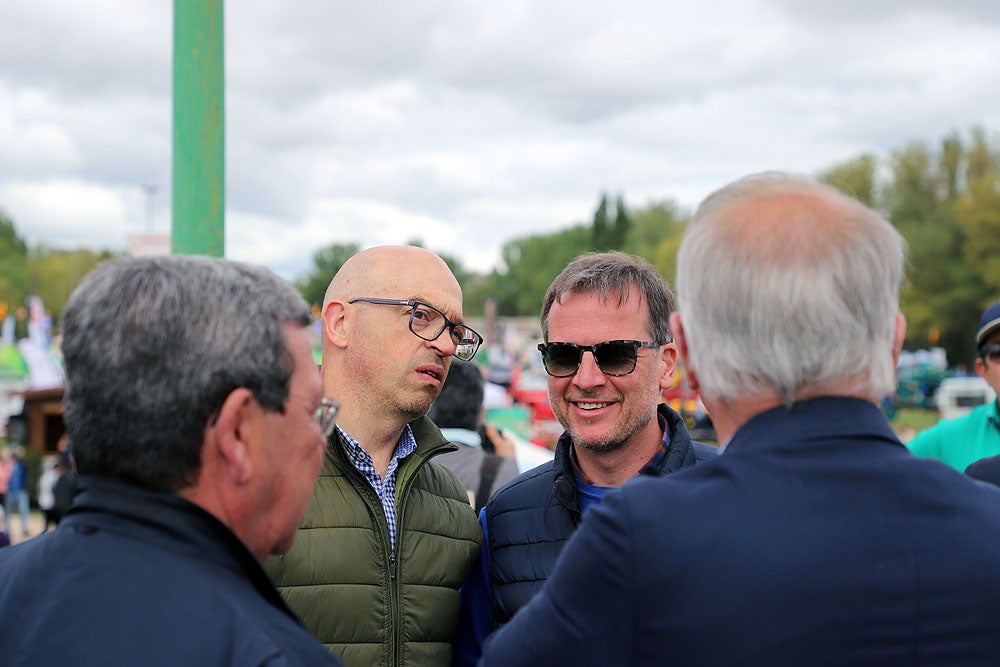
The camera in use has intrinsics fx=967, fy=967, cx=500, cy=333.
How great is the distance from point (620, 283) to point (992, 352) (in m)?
1.98

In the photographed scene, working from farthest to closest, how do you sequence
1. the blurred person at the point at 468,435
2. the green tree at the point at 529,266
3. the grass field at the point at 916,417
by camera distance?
the green tree at the point at 529,266 → the grass field at the point at 916,417 → the blurred person at the point at 468,435

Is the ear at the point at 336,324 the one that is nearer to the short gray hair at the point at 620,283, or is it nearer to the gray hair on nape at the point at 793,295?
the short gray hair at the point at 620,283

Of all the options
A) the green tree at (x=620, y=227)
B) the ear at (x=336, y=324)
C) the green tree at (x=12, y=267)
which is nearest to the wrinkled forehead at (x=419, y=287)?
the ear at (x=336, y=324)

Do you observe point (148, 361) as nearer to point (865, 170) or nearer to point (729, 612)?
point (729, 612)

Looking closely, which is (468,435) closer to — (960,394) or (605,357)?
(605,357)

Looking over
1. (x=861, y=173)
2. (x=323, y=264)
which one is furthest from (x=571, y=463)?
(x=323, y=264)

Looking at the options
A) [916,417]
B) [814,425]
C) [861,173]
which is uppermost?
[861,173]

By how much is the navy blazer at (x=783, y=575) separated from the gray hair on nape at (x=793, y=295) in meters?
0.14

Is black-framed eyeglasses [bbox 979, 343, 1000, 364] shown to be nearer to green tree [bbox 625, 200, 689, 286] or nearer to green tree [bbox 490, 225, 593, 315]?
green tree [bbox 625, 200, 689, 286]

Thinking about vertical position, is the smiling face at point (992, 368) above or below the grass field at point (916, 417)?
above

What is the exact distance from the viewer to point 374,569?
2.62m

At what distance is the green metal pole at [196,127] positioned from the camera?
3.23m

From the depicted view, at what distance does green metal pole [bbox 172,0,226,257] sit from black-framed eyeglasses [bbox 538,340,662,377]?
1228mm

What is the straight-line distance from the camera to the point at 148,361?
4.82 feet
